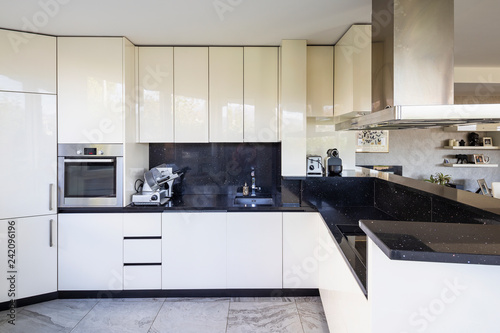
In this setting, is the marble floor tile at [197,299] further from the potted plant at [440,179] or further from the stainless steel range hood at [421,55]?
the potted plant at [440,179]

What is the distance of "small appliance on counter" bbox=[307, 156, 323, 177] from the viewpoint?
302cm

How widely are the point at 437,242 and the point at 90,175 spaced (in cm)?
269

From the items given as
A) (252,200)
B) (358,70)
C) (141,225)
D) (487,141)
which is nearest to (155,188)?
(141,225)

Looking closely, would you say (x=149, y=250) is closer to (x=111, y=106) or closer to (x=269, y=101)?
(x=111, y=106)

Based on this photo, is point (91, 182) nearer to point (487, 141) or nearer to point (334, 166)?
point (334, 166)

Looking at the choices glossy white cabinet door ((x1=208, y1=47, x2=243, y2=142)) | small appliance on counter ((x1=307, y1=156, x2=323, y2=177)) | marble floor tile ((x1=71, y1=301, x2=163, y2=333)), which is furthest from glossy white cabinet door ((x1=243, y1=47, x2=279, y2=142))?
marble floor tile ((x1=71, y1=301, x2=163, y2=333))

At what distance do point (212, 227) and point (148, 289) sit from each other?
2.58 feet

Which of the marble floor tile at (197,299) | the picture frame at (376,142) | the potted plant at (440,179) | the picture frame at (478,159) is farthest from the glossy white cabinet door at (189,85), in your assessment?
the picture frame at (478,159)

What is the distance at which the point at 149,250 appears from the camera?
2.73m

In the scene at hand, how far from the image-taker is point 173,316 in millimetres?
2506

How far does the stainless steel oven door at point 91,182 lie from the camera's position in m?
2.74

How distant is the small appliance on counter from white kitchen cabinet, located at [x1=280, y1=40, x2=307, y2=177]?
98mm

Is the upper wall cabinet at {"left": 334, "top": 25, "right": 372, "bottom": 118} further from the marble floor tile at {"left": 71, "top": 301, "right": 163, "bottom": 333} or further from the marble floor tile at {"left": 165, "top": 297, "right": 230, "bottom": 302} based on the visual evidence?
the marble floor tile at {"left": 71, "top": 301, "right": 163, "bottom": 333}

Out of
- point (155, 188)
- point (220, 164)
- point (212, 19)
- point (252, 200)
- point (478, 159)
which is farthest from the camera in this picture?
point (478, 159)
